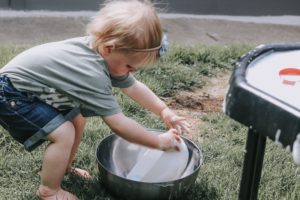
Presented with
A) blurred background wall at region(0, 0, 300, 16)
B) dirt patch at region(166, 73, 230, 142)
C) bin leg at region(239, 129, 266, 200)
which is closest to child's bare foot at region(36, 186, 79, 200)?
bin leg at region(239, 129, 266, 200)

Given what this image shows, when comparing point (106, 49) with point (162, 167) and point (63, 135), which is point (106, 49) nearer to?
point (63, 135)

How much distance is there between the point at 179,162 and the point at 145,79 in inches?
41.8

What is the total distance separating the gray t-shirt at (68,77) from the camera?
73.8 inches

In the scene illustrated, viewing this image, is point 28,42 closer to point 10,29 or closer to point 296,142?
point 10,29

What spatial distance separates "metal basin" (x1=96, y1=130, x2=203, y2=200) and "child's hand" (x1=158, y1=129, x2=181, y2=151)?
0.39 feet

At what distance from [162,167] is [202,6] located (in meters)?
3.06

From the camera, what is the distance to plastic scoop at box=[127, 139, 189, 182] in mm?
2199

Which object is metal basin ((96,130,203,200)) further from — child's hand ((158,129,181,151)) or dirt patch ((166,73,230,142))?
dirt patch ((166,73,230,142))

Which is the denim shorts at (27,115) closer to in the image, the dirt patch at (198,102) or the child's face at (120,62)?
the child's face at (120,62)

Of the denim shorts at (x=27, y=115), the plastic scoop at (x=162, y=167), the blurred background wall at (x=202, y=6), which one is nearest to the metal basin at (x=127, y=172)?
the plastic scoop at (x=162, y=167)

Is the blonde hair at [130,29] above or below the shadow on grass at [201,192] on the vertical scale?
above

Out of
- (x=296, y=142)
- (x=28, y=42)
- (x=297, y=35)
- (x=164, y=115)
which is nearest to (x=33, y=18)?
(x=28, y=42)

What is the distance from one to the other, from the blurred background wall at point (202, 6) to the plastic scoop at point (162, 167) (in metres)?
2.76

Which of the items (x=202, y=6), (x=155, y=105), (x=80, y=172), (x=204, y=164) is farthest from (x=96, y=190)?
(x=202, y=6)
